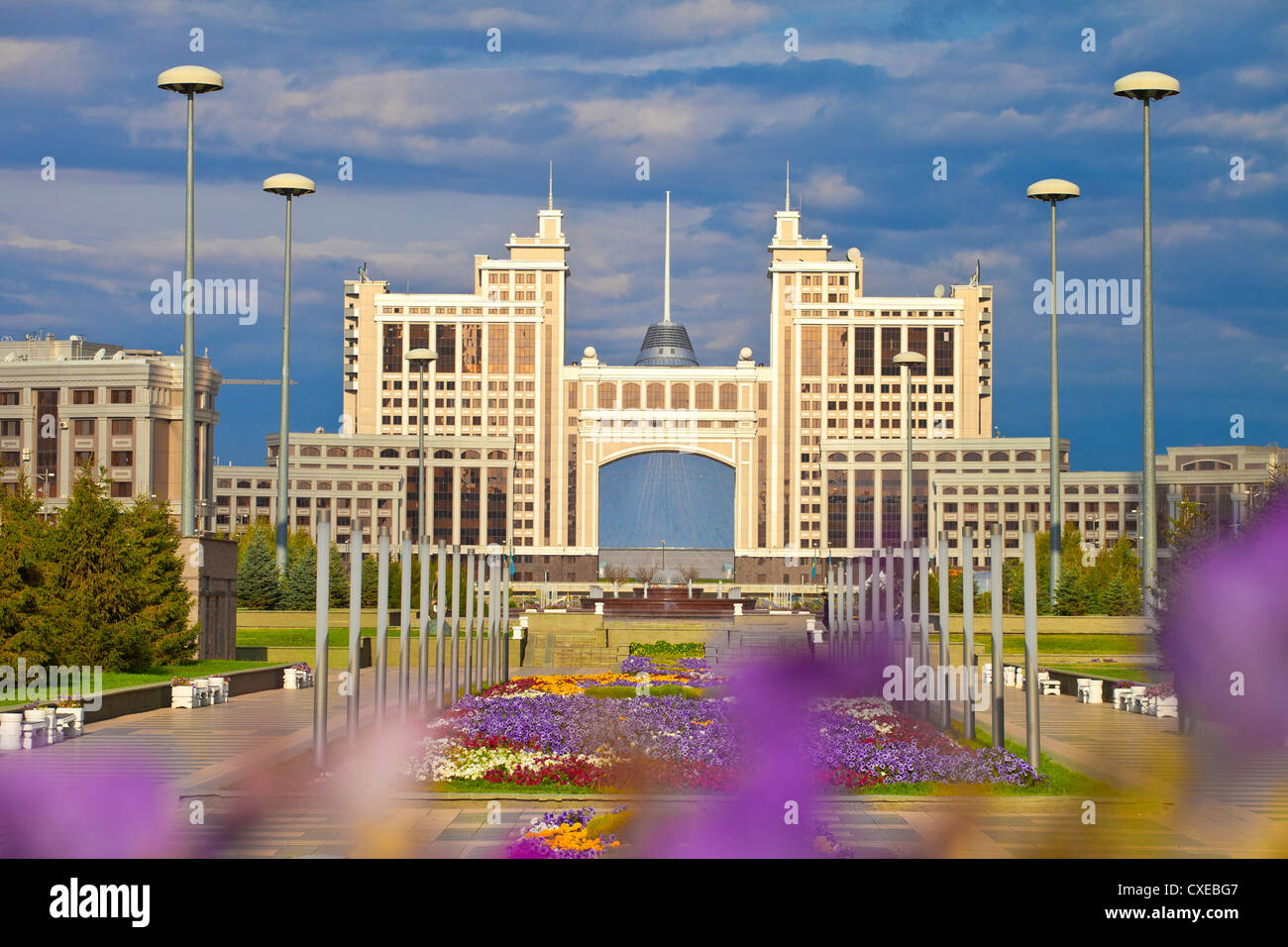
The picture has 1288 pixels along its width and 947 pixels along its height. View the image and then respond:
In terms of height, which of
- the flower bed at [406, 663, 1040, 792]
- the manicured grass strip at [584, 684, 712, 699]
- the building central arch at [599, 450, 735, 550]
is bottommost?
the manicured grass strip at [584, 684, 712, 699]

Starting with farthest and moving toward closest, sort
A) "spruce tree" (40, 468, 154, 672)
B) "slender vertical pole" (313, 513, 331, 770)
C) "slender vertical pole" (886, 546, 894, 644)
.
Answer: "slender vertical pole" (886, 546, 894, 644), "spruce tree" (40, 468, 154, 672), "slender vertical pole" (313, 513, 331, 770)

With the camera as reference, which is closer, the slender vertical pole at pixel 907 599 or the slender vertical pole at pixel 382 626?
the slender vertical pole at pixel 382 626

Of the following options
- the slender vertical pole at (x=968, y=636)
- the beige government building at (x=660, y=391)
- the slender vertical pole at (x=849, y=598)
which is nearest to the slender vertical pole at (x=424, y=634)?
the slender vertical pole at (x=968, y=636)

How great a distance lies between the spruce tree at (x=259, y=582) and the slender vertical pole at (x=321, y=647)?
1481 inches

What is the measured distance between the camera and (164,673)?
111 feet

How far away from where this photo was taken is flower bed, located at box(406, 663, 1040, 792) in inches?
755

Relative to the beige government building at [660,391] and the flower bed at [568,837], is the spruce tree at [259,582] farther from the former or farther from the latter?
the beige government building at [660,391]

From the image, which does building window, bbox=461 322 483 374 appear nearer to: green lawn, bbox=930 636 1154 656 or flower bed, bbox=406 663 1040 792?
green lawn, bbox=930 636 1154 656

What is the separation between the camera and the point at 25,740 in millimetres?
22719

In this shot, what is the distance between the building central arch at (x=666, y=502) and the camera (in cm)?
16912

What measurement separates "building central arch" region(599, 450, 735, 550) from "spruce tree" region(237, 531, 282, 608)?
350 feet

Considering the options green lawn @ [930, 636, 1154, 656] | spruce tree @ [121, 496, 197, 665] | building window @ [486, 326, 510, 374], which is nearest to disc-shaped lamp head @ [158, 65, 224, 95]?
spruce tree @ [121, 496, 197, 665]
